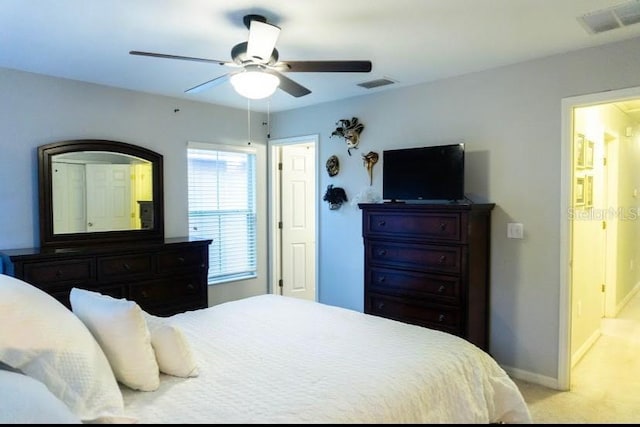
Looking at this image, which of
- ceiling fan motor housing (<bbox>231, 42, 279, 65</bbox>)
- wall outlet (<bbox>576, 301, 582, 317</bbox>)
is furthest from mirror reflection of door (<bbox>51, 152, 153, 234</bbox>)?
wall outlet (<bbox>576, 301, 582, 317</bbox>)

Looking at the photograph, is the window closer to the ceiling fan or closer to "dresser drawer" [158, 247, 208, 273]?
"dresser drawer" [158, 247, 208, 273]

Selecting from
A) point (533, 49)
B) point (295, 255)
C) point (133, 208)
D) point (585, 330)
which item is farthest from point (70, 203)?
point (585, 330)

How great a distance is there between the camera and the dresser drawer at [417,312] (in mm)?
3081

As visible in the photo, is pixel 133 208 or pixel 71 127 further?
pixel 133 208

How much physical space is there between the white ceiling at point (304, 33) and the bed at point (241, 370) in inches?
60.1

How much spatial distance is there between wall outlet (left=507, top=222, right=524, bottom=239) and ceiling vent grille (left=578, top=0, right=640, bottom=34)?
4.53 feet

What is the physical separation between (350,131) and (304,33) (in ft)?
5.61

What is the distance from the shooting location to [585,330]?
3.72m

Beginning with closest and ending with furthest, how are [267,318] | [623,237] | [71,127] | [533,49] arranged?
[267,318] → [533,49] → [71,127] → [623,237]

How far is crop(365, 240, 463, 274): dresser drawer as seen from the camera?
3082 mm

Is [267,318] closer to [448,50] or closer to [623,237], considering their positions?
[448,50]

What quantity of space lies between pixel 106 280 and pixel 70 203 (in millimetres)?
789

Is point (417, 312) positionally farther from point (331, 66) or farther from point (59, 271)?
point (59, 271)

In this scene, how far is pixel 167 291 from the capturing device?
145 inches
